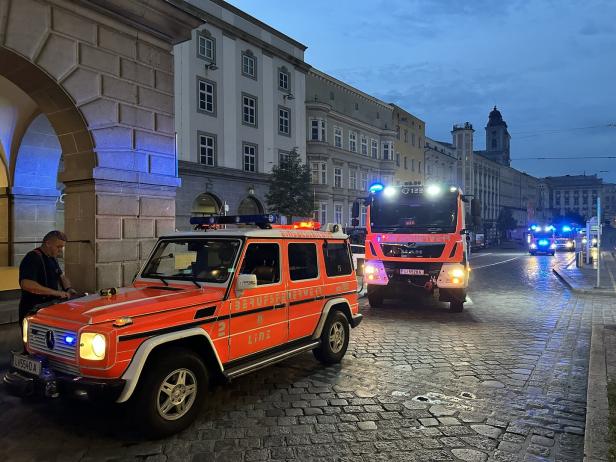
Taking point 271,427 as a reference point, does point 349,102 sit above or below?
above

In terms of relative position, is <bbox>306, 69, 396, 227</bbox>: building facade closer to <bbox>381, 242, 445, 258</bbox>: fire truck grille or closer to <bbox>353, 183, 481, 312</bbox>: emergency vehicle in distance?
<bbox>353, 183, 481, 312</bbox>: emergency vehicle in distance

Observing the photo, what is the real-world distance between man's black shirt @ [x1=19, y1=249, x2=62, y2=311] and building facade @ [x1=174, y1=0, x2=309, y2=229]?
19.3 meters

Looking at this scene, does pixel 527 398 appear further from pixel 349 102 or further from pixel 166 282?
pixel 349 102

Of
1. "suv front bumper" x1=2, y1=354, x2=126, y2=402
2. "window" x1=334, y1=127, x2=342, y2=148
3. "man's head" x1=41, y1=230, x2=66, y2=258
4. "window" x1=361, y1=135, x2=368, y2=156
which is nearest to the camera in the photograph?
"suv front bumper" x1=2, y1=354, x2=126, y2=402

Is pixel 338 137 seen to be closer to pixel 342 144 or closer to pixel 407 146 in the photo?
pixel 342 144

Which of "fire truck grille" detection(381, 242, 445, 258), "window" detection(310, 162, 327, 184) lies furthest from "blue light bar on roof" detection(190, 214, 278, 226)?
"window" detection(310, 162, 327, 184)

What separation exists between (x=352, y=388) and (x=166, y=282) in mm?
2640

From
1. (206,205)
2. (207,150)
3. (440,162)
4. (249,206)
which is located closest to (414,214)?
(207,150)

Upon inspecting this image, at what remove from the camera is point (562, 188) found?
524 feet

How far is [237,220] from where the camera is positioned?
609 centimetres

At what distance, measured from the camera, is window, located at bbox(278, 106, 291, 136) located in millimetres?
34031

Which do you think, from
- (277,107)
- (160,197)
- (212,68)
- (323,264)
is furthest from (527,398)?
(277,107)

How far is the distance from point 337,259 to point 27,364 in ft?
13.7

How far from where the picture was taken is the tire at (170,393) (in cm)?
407
